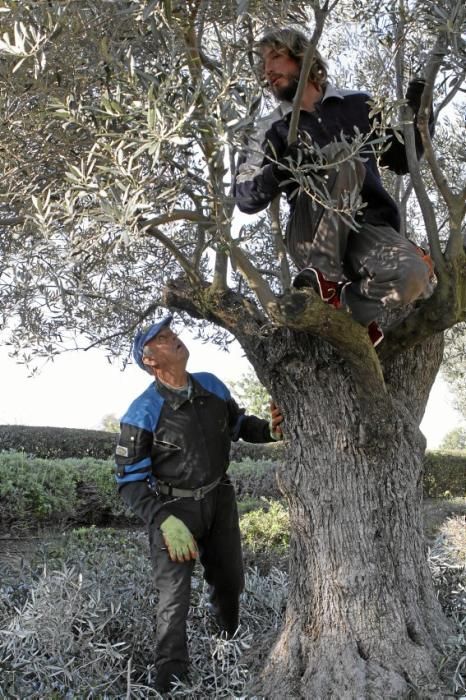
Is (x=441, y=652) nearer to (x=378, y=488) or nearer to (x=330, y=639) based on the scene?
(x=330, y=639)

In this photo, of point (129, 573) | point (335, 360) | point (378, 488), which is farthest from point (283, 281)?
point (129, 573)

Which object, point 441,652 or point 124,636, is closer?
point 441,652

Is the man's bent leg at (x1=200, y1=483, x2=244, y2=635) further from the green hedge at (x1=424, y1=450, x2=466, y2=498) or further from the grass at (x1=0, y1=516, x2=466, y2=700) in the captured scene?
the green hedge at (x1=424, y1=450, x2=466, y2=498)

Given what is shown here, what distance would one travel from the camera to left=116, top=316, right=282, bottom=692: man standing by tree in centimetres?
450

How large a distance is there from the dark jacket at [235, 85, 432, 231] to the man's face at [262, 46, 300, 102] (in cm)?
7

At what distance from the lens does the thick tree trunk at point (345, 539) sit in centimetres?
421

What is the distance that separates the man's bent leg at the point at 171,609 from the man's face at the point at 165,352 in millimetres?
1015

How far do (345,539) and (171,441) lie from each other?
1.22 metres

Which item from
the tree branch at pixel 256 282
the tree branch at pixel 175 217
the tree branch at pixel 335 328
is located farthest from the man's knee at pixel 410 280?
the tree branch at pixel 175 217

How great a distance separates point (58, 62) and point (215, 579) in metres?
3.24

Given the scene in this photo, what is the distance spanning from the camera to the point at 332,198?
357cm

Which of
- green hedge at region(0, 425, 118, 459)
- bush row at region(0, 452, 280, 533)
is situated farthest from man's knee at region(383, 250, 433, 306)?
green hedge at region(0, 425, 118, 459)

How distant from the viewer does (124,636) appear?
510 centimetres

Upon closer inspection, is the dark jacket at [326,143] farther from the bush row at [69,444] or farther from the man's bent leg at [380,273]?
the bush row at [69,444]
